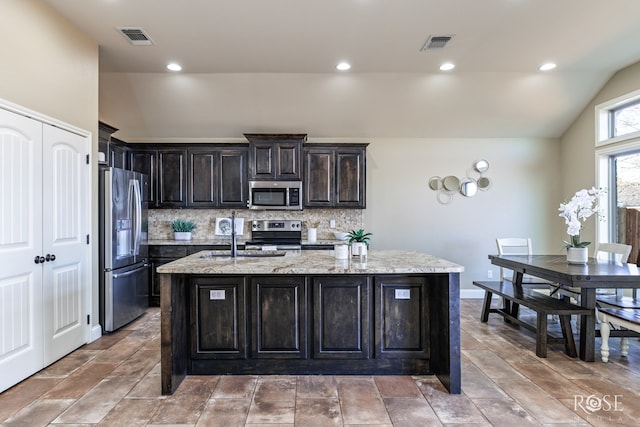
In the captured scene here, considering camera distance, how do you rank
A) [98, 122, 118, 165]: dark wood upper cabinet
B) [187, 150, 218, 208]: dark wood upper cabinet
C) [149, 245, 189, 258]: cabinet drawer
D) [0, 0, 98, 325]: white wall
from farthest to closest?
1. [187, 150, 218, 208]: dark wood upper cabinet
2. [149, 245, 189, 258]: cabinet drawer
3. [98, 122, 118, 165]: dark wood upper cabinet
4. [0, 0, 98, 325]: white wall

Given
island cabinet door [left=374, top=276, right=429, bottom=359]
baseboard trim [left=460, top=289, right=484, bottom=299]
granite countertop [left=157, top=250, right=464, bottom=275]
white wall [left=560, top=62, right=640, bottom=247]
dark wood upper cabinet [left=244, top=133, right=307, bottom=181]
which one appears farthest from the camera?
baseboard trim [left=460, top=289, right=484, bottom=299]

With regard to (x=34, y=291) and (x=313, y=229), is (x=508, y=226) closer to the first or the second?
(x=313, y=229)

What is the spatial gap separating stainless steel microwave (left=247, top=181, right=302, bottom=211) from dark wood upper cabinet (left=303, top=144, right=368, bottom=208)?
25 cm

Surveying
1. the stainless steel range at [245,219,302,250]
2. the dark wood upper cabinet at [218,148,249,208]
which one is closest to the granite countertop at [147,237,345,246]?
the stainless steel range at [245,219,302,250]

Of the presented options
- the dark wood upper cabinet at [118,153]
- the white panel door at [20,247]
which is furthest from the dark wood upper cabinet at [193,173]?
the white panel door at [20,247]

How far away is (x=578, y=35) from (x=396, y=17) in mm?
2033

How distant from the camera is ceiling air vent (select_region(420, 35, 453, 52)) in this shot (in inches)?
145

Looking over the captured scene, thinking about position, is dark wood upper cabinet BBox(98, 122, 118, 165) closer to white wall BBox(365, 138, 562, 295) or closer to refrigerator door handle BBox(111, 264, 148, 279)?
refrigerator door handle BBox(111, 264, 148, 279)

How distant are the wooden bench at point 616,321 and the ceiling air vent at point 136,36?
5.12 metres

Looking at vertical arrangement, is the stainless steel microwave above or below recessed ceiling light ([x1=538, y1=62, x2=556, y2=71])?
below

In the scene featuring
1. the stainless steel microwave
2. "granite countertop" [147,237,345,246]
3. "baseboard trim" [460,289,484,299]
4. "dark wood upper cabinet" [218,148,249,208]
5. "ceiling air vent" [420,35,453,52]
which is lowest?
"baseboard trim" [460,289,484,299]

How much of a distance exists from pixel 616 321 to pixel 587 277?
507 millimetres

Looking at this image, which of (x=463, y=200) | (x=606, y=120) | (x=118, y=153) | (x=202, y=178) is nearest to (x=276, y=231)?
(x=202, y=178)

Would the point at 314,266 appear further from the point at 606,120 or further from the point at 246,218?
the point at 606,120
